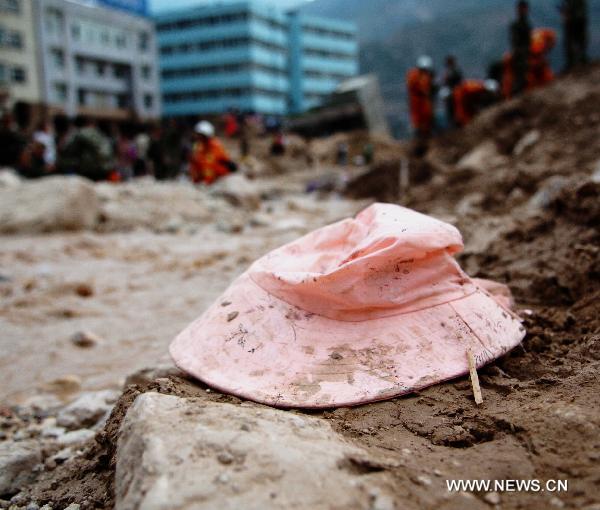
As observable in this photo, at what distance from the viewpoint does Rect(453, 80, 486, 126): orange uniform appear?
11562 mm

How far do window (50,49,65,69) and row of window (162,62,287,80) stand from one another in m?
12.5

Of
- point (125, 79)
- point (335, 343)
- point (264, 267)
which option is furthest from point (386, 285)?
point (125, 79)

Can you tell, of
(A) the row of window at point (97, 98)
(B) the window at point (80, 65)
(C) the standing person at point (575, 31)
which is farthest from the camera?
(B) the window at point (80, 65)

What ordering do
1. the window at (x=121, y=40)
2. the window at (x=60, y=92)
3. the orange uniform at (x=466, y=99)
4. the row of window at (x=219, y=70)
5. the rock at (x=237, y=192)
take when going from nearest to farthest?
1. the rock at (x=237, y=192)
2. the orange uniform at (x=466, y=99)
3. the window at (x=60, y=92)
4. the window at (x=121, y=40)
5. the row of window at (x=219, y=70)

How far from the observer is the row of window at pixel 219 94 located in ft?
132

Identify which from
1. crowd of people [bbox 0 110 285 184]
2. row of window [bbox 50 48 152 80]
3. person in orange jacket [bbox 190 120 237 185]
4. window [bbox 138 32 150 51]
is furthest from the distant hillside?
person in orange jacket [bbox 190 120 237 185]

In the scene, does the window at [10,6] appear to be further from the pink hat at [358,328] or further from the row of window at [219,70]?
the pink hat at [358,328]

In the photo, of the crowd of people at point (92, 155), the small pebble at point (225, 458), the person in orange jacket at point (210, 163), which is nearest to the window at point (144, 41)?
the crowd of people at point (92, 155)

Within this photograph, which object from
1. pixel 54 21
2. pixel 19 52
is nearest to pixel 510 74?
pixel 19 52

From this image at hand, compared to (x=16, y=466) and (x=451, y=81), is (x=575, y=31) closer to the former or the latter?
(x=451, y=81)

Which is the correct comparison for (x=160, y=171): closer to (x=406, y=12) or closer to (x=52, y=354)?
(x=52, y=354)

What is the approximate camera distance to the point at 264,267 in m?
1.98

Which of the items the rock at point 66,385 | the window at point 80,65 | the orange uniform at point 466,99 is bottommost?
the rock at point 66,385

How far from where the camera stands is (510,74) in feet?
36.2
